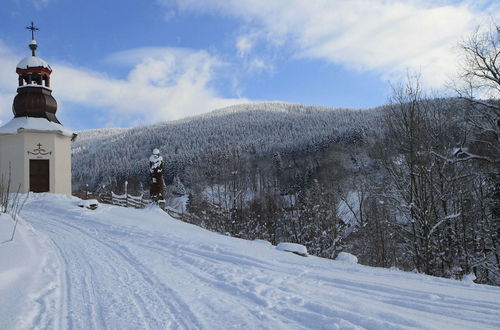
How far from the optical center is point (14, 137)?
84.6 feet

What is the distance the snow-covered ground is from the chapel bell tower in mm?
16998

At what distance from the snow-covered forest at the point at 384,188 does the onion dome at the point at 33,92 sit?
13.1 metres

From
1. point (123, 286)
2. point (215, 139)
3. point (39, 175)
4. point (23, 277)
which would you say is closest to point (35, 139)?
point (39, 175)

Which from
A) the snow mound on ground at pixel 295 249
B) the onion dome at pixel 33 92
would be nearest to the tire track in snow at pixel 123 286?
the snow mound on ground at pixel 295 249

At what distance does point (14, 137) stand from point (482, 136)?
2707cm

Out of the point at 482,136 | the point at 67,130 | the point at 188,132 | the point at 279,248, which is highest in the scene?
the point at 188,132

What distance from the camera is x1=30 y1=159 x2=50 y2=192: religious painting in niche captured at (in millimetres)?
25516

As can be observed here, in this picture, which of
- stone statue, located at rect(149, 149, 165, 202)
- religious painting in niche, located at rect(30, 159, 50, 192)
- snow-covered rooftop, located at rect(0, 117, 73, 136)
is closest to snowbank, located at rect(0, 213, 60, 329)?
stone statue, located at rect(149, 149, 165, 202)

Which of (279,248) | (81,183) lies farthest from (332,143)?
(279,248)

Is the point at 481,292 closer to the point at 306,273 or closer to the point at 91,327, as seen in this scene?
the point at 306,273

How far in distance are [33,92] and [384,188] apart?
23.9 metres

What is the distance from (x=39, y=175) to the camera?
1013 inches

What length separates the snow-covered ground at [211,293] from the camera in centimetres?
483

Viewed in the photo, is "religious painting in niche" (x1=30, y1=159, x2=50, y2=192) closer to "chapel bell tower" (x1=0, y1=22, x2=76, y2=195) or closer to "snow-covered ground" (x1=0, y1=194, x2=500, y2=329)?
"chapel bell tower" (x1=0, y1=22, x2=76, y2=195)
